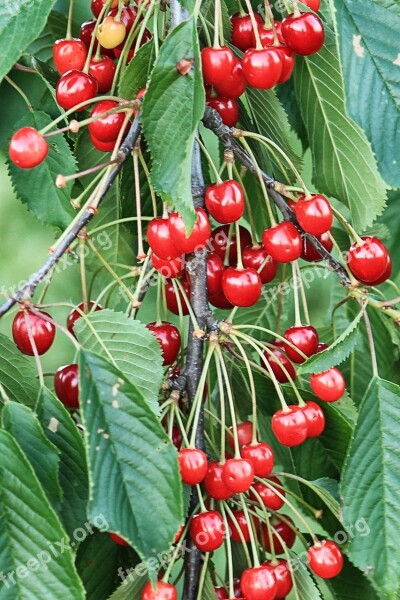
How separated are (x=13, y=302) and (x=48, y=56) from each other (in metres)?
0.76

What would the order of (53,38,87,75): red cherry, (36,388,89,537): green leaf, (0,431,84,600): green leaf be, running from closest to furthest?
(0,431,84,600): green leaf < (36,388,89,537): green leaf < (53,38,87,75): red cherry

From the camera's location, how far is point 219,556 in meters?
2.76

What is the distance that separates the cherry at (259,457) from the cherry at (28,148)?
1.56 feet

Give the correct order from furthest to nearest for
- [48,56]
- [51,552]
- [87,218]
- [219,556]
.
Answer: [219,556], [48,56], [87,218], [51,552]

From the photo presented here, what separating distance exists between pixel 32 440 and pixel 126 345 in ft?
0.60

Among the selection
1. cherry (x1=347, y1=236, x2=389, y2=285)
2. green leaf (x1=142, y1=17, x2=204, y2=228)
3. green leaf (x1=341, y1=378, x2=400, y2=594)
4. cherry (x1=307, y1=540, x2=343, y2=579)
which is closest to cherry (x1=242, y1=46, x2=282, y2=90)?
green leaf (x1=142, y1=17, x2=204, y2=228)

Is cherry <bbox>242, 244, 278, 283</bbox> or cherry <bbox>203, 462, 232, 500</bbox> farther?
cherry <bbox>242, 244, 278, 283</bbox>

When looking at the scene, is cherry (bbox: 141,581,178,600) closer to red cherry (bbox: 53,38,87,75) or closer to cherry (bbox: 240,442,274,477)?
cherry (bbox: 240,442,274,477)

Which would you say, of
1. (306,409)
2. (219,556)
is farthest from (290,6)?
(219,556)

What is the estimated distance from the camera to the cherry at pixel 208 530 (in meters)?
1.16

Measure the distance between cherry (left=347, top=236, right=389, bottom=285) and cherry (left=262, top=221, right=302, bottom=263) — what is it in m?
0.08

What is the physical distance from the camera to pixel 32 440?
1.03 meters

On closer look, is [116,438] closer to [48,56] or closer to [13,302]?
[13,302]

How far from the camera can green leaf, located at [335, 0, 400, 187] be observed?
102cm
